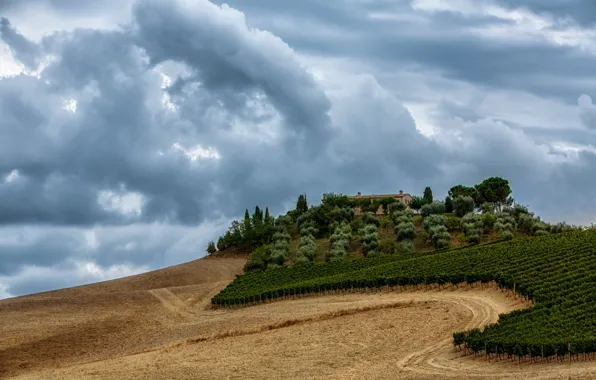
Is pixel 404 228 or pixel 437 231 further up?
pixel 404 228

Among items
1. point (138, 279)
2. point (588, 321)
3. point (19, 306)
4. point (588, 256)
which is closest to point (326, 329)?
point (588, 321)

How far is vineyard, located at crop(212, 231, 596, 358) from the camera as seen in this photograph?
160 ft

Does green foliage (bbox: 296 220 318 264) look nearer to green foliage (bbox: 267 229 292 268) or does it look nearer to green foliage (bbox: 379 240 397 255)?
green foliage (bbox: 267 229 292 268)

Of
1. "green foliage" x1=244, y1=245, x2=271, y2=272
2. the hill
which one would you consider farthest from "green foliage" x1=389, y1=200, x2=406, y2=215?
the hill

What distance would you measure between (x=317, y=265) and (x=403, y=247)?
1661 cm

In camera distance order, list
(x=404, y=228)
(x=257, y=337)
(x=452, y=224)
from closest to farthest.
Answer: (x=257, y=337), (x=404, y=228), (x=452, y=224)

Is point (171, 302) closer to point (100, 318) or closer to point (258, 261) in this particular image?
point (100, 318)

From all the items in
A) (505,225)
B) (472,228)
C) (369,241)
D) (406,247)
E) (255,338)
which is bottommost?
(255,338)

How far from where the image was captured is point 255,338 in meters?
63.8

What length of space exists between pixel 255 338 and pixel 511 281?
77.2ft

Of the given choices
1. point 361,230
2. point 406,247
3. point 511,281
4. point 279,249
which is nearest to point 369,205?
point 361,230

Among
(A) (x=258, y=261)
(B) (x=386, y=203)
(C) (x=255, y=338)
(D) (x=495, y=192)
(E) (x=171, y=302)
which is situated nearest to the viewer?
(C) (x=255, y=338)

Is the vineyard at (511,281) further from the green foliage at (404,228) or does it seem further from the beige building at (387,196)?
the beige building at (387,196)

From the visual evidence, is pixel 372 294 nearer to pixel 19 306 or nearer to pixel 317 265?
pixel 317 265
